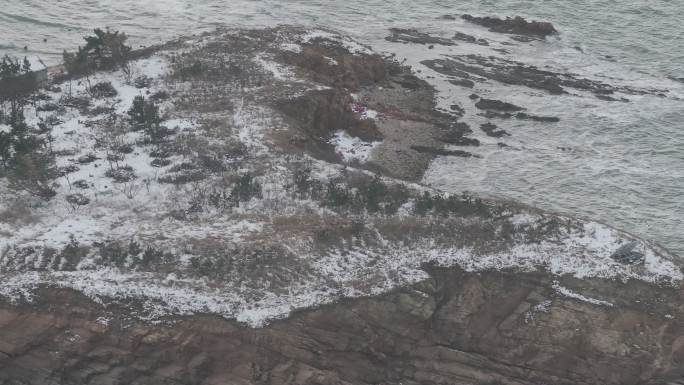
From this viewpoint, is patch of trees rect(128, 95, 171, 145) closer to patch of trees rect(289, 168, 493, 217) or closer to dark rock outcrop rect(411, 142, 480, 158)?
patch of trees rect(289, 168, 493, 217)

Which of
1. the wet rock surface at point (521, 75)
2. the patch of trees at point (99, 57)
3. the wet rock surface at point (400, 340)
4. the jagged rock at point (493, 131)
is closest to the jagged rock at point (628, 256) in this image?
the wet rock surface at point (400, 340)

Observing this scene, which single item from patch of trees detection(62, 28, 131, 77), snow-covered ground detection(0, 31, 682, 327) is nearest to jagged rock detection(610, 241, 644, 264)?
snow-covered ground detection(0, 31, 682, 327)

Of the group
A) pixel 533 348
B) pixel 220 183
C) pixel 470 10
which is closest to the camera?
pixel 533 348

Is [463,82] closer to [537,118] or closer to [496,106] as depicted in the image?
[496,106]

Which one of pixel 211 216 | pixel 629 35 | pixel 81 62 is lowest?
pixel 211 216

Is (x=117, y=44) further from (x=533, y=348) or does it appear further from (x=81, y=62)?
(x=533, y=348)

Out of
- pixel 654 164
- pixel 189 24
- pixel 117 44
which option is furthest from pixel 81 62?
pixel 654 164
